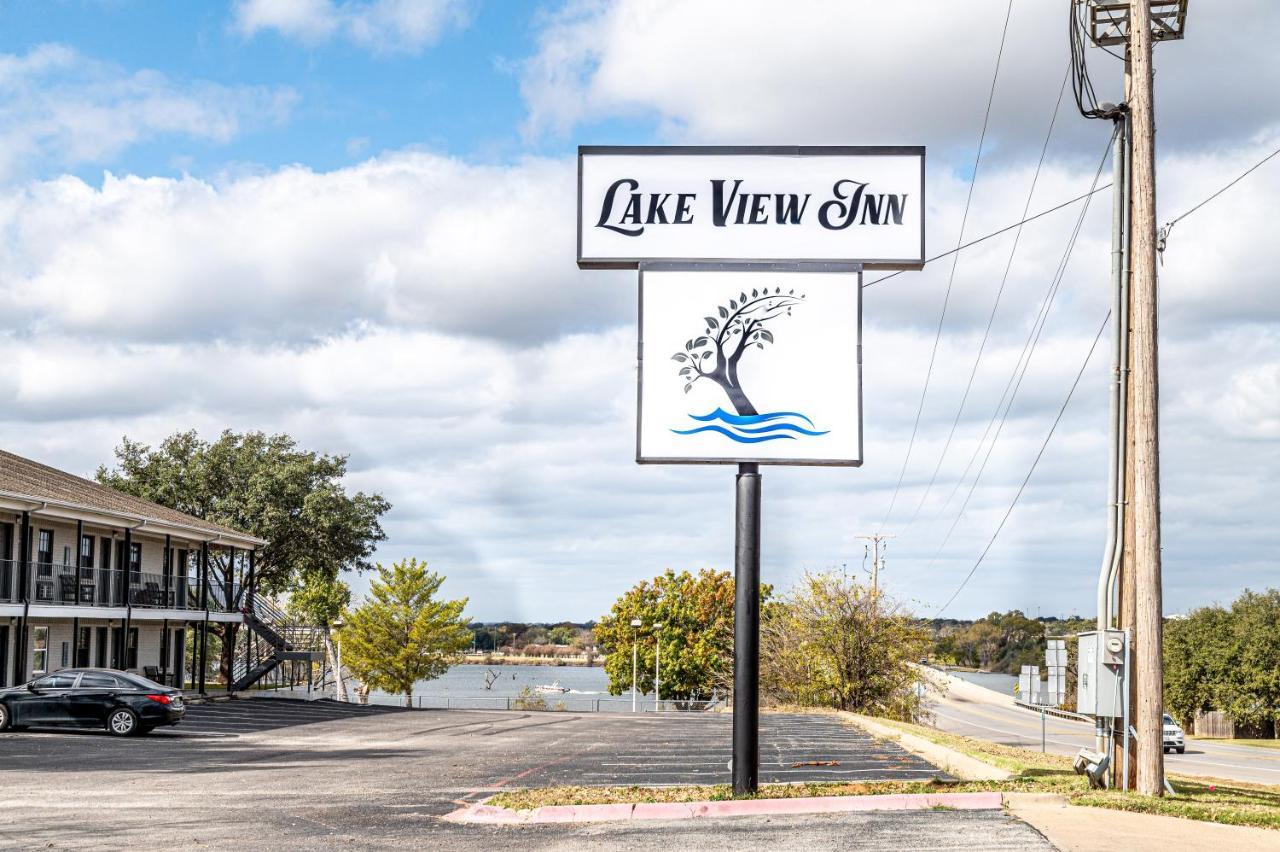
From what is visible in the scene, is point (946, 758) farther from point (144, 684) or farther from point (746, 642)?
point (144, 684)

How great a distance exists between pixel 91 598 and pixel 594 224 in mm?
28988

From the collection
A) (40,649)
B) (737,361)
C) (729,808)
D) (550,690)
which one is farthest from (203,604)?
(550,690)

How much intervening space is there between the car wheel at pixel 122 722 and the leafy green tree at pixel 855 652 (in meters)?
23.6

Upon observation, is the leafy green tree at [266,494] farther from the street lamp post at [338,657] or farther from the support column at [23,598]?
the support column at [23,598]

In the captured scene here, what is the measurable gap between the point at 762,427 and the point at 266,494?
169ft

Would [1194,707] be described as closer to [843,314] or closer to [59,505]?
[59,505]

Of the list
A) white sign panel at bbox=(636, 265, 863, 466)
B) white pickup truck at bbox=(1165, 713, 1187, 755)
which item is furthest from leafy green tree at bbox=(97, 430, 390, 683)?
white sign panel at bbox=(636, 265, 863, 466)

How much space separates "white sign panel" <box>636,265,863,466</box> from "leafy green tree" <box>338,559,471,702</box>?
54.6 meters

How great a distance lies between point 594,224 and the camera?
14031mm

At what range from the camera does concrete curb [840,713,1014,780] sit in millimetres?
15172

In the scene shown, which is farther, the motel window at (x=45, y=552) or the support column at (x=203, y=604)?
the support column at (x=203, y=604)

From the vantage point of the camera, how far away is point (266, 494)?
61.1 m

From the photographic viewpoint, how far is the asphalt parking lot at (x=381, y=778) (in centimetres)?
1111

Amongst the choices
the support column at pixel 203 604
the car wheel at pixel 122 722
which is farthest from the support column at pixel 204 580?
the car wheel at pixel 122 722
